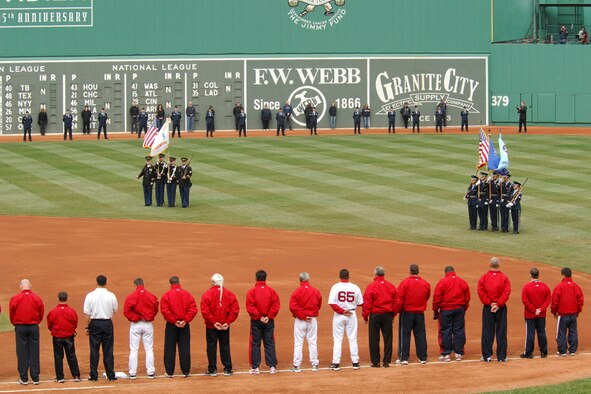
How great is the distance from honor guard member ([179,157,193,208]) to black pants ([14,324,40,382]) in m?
18.4

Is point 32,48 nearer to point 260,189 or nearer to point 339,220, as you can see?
point 260,189

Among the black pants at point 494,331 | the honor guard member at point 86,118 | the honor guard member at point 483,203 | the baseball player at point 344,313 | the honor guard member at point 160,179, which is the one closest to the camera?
the baseball player at point 344,313

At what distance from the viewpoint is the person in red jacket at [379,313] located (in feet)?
62.3

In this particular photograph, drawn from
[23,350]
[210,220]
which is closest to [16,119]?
[210,220]

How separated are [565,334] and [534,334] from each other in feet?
2.10

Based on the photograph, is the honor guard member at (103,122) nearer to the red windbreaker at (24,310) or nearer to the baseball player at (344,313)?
the red windbreaker at (24,310)

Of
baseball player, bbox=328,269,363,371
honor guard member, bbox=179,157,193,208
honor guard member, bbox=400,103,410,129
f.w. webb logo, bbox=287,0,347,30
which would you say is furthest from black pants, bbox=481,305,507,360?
f.w. webb logo, bbox=287,0,347,30

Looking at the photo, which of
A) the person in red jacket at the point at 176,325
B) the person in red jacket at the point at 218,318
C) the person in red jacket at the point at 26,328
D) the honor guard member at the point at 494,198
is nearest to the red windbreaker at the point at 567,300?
the person in red jacket at the point at 218,318

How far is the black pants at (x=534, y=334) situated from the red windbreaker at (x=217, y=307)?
498cm

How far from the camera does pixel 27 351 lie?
1809 centimetres

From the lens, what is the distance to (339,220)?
113 feet

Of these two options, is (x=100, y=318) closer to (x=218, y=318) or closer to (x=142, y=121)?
(x=218, y=318)

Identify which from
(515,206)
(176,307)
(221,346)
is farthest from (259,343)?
(515,206)

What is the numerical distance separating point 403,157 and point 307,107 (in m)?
11.3
